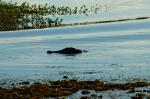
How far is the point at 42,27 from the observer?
190875 mm

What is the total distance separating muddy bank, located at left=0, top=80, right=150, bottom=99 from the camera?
138ft

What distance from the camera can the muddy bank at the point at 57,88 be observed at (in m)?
42.1

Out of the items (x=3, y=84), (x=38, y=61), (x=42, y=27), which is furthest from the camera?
(x=42, y=27)

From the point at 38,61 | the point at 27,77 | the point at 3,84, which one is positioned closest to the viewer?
the point at 3,84

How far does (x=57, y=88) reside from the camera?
45.4 metres

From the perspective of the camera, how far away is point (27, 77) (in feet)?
179

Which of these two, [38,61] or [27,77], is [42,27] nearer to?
[38,61]

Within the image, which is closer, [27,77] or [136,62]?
[27,77]

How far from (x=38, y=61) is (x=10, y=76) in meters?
16.8

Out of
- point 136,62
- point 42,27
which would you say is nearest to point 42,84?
point 136,62

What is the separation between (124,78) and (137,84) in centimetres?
483

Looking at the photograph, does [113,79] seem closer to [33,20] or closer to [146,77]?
[146,77]

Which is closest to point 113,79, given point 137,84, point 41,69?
point 137,84

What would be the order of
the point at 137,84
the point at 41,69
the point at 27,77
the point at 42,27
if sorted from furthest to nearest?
1. the point at 42,27
2. the point at 41,69
3. the point at 27,77
4. the point at 137,84
